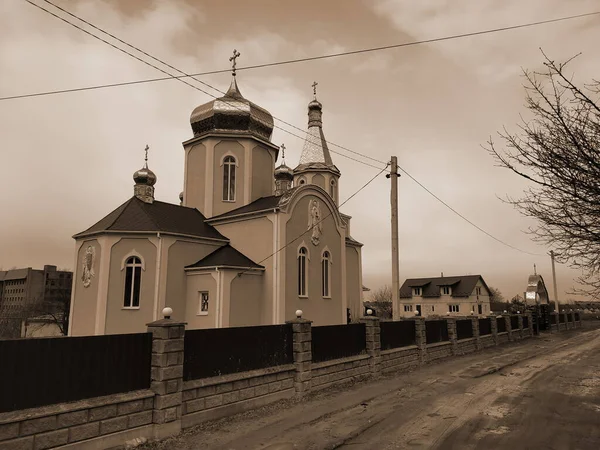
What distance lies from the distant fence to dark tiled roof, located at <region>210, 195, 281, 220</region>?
43.0 ft

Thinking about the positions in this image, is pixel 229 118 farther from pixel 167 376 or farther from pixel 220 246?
pixel 167 376

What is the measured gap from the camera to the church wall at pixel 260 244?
1850 centimetres

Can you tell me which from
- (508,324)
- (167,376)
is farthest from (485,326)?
(167,376)

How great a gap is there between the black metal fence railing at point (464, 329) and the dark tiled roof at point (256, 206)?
985cm

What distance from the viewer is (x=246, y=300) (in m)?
18.0

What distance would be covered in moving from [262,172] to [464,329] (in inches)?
514

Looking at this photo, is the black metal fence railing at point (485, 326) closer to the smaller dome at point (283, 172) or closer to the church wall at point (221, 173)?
the smaller dome at point (283, 172)

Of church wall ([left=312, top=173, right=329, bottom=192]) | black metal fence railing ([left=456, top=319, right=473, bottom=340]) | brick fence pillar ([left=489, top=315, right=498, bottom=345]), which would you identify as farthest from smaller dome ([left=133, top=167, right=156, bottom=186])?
brick fence pillar ([left=489, top=315, right=498, bottom=345])

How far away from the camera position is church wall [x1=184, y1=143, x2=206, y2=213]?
23109mm

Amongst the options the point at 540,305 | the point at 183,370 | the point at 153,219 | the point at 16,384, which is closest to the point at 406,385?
the point at 183,370

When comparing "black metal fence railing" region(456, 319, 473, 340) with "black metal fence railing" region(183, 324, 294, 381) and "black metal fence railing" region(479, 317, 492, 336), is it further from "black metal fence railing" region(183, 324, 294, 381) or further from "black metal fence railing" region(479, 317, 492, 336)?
"black metal fence railing" region(183, 324, 294, 381)

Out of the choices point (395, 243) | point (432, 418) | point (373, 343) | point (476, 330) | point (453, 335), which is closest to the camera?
point (432, 418)

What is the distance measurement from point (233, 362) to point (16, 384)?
385cm

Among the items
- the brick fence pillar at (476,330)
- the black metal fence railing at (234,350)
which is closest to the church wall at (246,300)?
the black metal fence railing at (234,350)
